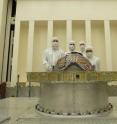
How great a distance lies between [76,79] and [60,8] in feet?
29.5

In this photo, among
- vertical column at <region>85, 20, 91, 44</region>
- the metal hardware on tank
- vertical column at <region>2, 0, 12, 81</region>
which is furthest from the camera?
vertical column at <region>2, 0, 12, 81</region>

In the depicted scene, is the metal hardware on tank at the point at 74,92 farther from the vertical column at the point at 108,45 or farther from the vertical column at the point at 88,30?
the vertical column at the point at 88,30

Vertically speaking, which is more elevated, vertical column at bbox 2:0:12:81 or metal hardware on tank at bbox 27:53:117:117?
vertical column at bbox 2:0:12:81

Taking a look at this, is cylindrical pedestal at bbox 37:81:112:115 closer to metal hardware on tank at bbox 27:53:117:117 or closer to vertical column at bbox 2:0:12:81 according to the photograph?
metal hardware on tank at bbox 27:53:117:117

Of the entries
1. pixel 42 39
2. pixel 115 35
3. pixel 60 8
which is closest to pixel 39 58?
pixel 42 39

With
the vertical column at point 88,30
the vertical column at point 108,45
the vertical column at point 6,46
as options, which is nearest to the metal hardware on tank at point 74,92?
the vertical column at point 108,45

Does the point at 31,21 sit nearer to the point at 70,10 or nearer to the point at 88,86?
the point at 70,10

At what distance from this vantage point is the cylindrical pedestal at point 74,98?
3266mm

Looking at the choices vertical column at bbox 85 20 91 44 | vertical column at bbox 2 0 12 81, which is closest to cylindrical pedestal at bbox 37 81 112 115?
vertical column at bbox 85 20 91 44

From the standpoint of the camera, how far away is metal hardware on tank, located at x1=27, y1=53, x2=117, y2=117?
3.26 meters

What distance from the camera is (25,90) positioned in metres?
10.3

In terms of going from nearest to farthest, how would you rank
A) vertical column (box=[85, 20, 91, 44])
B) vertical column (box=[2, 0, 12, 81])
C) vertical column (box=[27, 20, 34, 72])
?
vertical column (box=[27, 20, 34, 72])
vertical column (box=[85, 20, 91, 44])
vertical column (box=[2, 0, 12, 81])

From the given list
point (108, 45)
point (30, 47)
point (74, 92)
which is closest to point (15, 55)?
point (30, 47)

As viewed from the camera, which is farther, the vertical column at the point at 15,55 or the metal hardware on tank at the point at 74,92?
the vertical column at the point at 15,55
